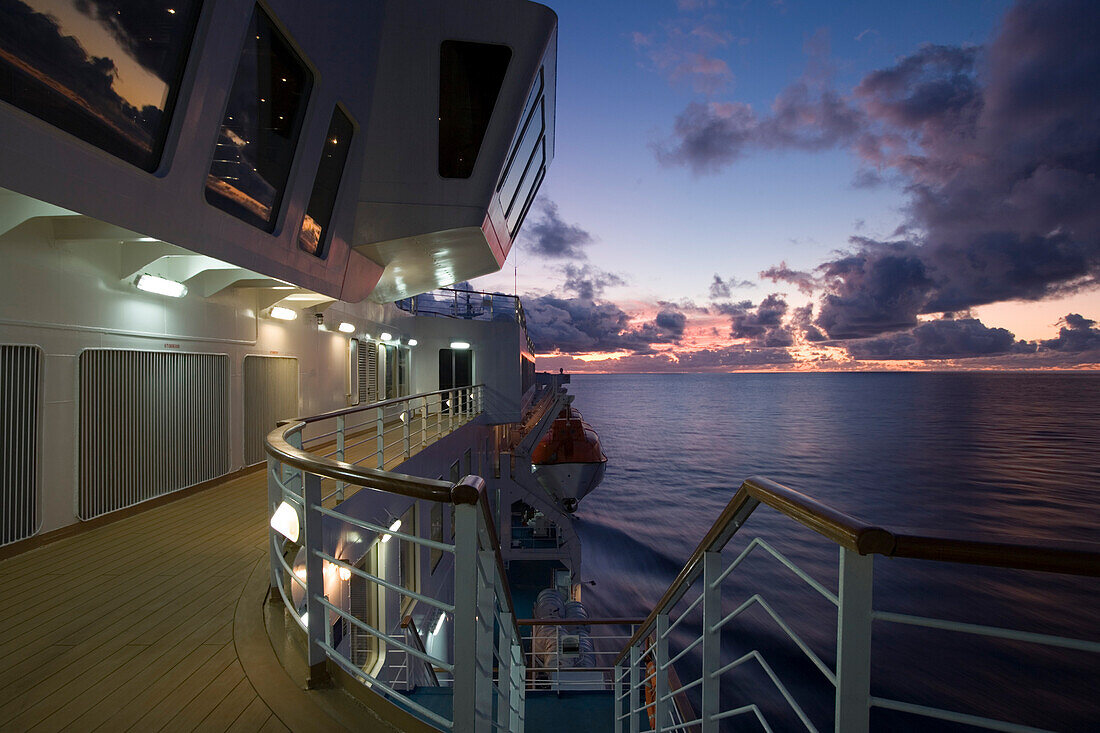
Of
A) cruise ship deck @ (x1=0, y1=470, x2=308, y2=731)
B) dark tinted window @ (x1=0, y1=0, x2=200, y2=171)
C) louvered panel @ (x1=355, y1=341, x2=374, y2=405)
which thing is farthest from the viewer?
louvered panel @ (x1=355, y1=341, x2=374, y2=405)

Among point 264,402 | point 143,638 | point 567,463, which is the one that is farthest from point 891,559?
point 567,463

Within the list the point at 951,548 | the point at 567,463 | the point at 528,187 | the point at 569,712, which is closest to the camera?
the point at 951,548

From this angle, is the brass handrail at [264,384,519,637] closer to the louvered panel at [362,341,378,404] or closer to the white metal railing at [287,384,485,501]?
the white metal railing at [287,384,485,501]

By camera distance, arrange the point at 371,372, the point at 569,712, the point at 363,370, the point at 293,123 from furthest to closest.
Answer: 1. the point at 371,372
2. the point at 363,370
3. the point at 569,712
4. the point at 293,123

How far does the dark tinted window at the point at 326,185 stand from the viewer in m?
5.73

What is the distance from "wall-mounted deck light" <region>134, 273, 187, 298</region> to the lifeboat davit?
32.8 feet

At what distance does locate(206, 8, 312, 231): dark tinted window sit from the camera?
4.31 m

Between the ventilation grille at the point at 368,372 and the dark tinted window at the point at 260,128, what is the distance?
5.96 meters

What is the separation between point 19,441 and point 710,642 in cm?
521

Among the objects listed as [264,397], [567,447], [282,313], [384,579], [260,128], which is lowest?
[567,447]

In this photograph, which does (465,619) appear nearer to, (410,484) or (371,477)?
(410,484)

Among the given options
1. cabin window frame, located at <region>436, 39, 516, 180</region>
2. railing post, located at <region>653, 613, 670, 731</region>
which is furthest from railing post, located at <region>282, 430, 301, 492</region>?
cabin window frame, located at <region>436, 39, 516, 180</region>

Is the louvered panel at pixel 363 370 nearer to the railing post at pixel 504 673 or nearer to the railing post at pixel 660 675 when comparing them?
the railing post at pixel 504 673

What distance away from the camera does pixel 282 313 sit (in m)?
7.40
